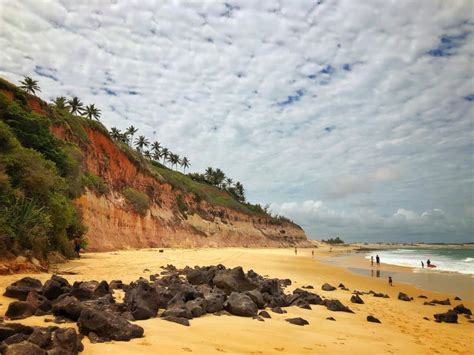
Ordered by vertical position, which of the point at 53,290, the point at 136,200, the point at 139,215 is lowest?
the point at 53,290

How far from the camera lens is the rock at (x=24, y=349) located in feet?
12.9

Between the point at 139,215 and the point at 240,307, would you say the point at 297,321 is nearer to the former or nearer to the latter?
the point at 240,307

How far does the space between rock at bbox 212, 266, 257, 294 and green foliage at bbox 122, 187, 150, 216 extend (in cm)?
3474

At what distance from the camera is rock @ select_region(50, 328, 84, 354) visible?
437cm

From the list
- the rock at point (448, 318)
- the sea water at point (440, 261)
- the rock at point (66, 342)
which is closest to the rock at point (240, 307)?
the rock at point (66, 342)

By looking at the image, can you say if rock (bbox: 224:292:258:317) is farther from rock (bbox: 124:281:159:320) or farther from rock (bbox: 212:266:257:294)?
rock (bbox: 212:266:257:294)

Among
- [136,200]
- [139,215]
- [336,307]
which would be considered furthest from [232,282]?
[136,200]

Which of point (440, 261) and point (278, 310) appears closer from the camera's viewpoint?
point (278, 310)

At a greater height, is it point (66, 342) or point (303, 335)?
point (66, 342)

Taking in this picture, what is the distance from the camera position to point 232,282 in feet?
38.3

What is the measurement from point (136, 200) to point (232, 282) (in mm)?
36061

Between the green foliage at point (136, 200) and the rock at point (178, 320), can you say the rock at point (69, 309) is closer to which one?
the rock at point (178, 320)

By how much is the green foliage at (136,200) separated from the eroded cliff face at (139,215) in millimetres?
806

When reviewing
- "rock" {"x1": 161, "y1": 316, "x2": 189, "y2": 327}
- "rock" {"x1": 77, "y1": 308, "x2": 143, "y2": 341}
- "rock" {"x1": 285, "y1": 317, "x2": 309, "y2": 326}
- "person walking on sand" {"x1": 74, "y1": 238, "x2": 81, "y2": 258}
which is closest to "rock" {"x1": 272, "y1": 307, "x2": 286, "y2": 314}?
"rock" {"x1": 285, "y1": 317, "x2": 309, "y2": 326}
